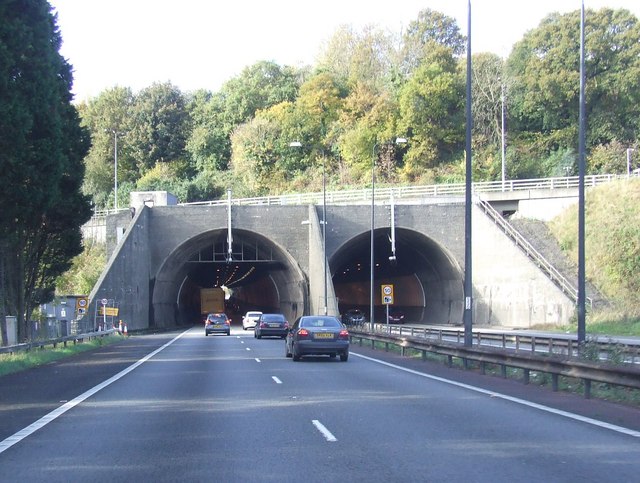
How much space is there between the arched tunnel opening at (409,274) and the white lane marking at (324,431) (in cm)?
4380

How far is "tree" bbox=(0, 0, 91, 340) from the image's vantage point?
2348cm

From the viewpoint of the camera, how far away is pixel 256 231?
6144 cm

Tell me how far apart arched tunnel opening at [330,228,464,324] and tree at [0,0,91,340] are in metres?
26.7

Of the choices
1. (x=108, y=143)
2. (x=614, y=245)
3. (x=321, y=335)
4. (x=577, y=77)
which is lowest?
(x=321, y=335)

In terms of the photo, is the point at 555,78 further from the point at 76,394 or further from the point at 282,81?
the point at 76,394

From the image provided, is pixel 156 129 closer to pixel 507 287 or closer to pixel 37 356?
pixel 507 287

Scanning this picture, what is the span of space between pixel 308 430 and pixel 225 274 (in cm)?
7995

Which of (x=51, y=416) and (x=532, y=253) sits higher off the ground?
(x=532, y=253)

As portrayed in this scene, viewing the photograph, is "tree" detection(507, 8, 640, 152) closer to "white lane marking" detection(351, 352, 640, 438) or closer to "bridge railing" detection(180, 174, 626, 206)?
"bridge railing" detection(180, 174, 626, 206)

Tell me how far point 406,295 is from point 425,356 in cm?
4768

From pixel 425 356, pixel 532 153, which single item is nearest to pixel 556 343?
pixel 425 356

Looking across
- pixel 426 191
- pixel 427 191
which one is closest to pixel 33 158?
pixel 426 191

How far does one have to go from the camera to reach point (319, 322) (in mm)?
27266

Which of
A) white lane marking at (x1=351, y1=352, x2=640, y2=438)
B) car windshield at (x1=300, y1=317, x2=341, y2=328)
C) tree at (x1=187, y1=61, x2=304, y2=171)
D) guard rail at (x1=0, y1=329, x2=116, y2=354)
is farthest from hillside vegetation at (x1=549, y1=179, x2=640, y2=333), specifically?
tree at (x1=187, y1=61, x2=304, y2=171)
